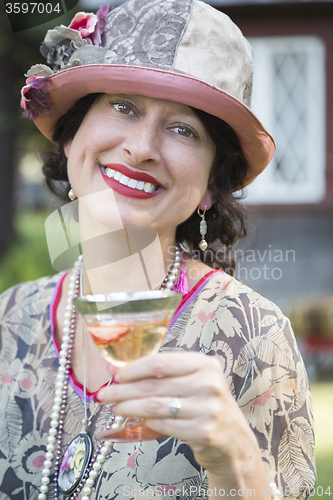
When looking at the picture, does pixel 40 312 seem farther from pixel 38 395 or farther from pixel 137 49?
pixel 137 49

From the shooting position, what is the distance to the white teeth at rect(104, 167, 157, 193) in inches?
76.0

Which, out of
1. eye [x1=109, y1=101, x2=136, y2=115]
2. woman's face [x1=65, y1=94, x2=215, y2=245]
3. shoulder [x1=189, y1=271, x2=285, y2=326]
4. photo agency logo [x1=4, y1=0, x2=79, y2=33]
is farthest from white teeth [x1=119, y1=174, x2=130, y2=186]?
photo agency logo [x1=4, y1=0, x2=79, y2=33]

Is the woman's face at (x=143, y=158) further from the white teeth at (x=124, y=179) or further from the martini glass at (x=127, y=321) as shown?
the martini glass at (x=127, y=321)

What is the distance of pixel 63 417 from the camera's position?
2.09 m

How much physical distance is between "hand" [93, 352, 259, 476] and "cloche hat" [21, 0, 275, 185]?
1.05 metres

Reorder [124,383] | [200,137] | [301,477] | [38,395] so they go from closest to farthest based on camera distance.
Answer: [124,383]
[301,477]
[200,137]
[38,395]

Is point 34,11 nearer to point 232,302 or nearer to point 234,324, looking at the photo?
point 232,302

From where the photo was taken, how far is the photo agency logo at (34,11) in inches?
210

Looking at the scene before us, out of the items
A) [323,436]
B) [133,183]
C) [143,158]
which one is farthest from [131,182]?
[323,436]

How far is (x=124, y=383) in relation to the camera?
3.96 ft

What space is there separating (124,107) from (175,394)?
47.1 inches

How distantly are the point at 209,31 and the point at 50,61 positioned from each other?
2.46ft

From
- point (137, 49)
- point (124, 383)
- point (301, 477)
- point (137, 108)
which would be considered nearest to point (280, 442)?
point (301, 477)

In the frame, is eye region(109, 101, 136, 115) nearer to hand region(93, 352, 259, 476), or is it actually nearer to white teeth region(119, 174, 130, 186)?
white teeth region(119, 174, 130, 186)
